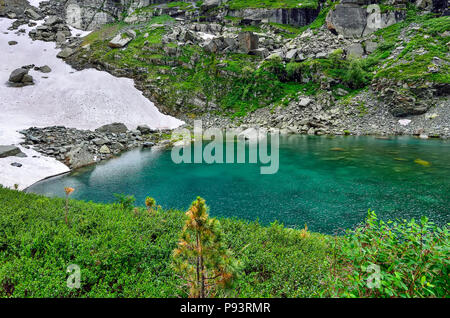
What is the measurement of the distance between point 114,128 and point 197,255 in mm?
40410

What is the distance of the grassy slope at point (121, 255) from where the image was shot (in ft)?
16.8

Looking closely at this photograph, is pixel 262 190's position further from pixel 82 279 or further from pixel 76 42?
pixel 76 42

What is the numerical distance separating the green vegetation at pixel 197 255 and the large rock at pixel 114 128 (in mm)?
30870

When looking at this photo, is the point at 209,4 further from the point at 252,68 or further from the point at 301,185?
the point at 301,185

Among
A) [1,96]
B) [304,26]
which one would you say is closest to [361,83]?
[304,26]

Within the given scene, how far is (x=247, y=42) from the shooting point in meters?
71.9

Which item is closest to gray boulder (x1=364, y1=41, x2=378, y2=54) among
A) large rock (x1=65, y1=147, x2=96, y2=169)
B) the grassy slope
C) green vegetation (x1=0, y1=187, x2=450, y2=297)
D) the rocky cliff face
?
green vegetation (x1=0, y1=187, x2=450, y2=297)

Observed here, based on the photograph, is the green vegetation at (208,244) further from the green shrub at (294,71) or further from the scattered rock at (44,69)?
the scattered rock at (44,69)

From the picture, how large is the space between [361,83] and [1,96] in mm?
80271

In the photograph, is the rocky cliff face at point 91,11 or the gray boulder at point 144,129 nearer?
the gray boulder at point 144,129

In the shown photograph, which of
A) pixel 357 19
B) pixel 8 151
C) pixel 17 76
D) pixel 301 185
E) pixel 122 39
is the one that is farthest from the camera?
pixel 357 19

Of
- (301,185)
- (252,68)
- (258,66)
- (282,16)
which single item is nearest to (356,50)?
(258,66)

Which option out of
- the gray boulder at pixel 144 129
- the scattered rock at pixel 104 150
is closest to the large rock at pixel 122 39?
the gray boulder at pixel 144 129

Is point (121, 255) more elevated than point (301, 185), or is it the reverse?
point (121, 255)
